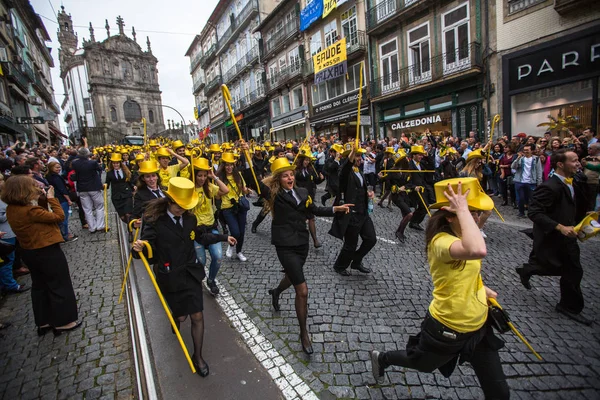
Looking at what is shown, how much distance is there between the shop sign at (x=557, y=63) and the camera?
10367 millimetres

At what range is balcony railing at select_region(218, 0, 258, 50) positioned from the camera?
30.0m

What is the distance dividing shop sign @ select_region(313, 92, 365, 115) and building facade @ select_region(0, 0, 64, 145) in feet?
56.3

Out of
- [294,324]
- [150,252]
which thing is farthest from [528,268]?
[150,252]

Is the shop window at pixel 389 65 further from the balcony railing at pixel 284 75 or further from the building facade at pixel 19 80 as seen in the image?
the building facade at pixel 19 80

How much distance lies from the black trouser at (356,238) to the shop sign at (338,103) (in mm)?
16040

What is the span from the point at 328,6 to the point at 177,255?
70.9ft

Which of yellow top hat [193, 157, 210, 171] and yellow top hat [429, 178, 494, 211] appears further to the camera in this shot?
yellow top hat [193, 157, 210, 171]

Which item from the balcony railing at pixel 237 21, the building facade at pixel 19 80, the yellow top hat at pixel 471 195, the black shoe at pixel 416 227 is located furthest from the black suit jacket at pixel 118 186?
the balcony railing at pixel 237 21

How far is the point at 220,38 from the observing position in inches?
1503

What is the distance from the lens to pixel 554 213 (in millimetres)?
3602

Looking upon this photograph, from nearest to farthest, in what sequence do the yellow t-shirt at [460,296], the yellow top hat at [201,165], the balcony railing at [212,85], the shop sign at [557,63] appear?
the yellow t-shirt at [460,296] → the yellow top hat at [201,165] → the shop sign at [557,63] → the balcony railing at [212,85]

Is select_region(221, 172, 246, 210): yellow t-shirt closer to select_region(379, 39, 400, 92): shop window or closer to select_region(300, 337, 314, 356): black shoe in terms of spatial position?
select_region(300, 337, 314, 356): black shoe

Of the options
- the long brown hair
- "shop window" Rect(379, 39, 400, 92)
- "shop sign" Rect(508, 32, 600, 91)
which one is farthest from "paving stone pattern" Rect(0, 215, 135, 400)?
"shop window" Rect(379, 39, 400, 92)

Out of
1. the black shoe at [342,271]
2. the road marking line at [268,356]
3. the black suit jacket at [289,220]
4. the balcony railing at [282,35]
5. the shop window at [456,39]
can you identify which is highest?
the balcony railing at [282,35]
